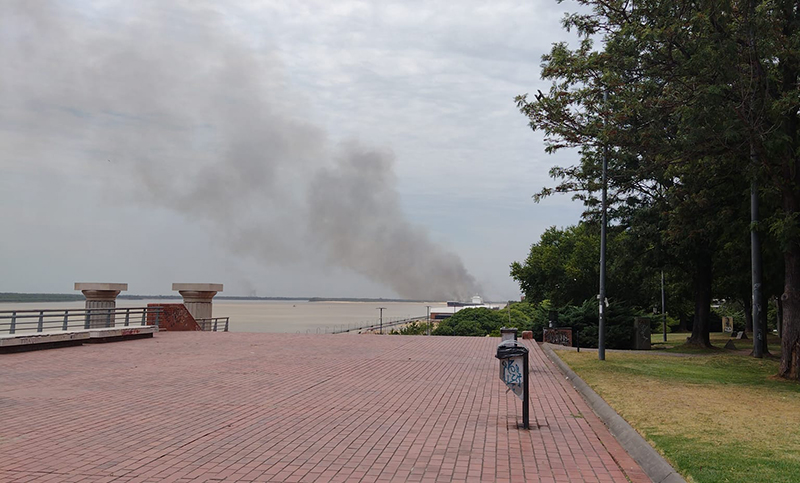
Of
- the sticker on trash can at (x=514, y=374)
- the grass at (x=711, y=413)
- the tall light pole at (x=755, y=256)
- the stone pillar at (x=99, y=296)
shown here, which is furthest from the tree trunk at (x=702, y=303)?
the stone pillar at (x=99, y=296)

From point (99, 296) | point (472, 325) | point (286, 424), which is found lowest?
point (472, 325)

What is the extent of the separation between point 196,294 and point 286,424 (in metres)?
22.6

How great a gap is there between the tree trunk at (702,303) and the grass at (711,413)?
10.9m

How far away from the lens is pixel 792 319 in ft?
52.2

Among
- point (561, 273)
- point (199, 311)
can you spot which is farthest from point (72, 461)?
point (561, 273)

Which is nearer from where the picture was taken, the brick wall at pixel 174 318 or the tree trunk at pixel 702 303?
the brick wall at pixel 174 318

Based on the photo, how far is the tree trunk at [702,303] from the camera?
94.9 feet

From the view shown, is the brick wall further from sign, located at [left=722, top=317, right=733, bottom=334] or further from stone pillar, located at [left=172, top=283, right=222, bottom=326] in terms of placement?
sign, located at [left=722, top=317, right=733, bottom=334]

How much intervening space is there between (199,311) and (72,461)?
24.1m

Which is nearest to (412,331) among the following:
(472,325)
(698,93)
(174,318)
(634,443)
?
(472,325)

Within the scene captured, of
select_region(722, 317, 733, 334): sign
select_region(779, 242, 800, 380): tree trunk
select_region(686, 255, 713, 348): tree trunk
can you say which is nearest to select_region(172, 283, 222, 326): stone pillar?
select_region(686, 255, 713, 348): tree trunk

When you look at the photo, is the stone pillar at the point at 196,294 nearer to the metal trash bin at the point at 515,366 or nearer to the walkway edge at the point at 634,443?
the walkway edge at the point at 634,443

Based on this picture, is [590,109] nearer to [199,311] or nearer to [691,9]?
[691,9]

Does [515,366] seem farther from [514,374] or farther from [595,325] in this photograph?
[595,325]
